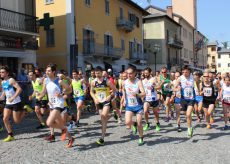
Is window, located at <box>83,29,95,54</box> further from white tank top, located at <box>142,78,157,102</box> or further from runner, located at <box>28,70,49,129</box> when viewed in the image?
white tank top, located at <box>142,78,157,102</box>

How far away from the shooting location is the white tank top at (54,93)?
7.75 m

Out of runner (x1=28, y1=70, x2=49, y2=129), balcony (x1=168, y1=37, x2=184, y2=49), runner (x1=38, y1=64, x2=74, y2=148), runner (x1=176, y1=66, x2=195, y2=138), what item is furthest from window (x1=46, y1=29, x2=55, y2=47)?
balcony (x1=168, y1=37, x2=184, y2=49)

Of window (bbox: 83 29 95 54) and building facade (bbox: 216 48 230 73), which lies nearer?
window (bbox: 83 29 95 54)

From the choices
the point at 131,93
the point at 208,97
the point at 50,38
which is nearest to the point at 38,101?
the point at 131,93

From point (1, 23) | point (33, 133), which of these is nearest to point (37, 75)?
point (33, 133)

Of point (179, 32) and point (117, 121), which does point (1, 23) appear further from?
point (179, 32)

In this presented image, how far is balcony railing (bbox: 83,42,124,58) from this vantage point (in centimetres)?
2819

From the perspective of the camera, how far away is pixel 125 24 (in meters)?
34.5

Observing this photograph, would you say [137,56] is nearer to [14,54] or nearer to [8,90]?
[14,54]

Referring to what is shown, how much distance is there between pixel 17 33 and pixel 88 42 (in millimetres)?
9271

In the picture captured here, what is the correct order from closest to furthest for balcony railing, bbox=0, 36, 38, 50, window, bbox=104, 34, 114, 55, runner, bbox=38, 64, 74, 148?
runner, bbox=38, 64, 74, 148 → balcony railing, bbox=0, 36, 38, 50 → window, bbox=104, 34, 114, 55

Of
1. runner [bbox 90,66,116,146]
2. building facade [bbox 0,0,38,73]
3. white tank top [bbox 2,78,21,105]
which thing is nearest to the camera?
runner [bbox 90,66,116,146]

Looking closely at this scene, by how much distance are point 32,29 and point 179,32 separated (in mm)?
41151

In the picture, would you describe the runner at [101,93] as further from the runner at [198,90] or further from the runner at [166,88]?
the runner at [166,88]
